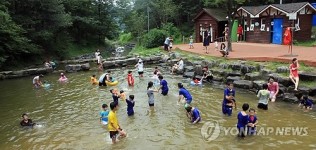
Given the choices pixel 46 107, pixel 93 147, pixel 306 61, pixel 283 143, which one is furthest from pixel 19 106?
pixel 306 61

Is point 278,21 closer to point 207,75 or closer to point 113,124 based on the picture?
point 207,75

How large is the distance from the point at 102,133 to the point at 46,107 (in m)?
6.33

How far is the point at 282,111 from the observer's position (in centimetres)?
1508

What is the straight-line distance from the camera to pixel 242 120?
37.0 ft

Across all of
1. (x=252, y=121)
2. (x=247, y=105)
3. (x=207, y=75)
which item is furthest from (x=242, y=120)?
(x=207, y=75)

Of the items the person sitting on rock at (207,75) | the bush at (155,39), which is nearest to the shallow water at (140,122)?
the person sitting on rock at (207,75)

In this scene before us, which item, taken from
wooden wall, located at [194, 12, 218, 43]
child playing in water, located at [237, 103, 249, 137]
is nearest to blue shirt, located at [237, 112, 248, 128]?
child playing in water, located at [237, 103, 249, 137]

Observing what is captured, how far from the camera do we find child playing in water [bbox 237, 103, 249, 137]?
36.4ft

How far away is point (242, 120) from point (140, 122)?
5124 mm

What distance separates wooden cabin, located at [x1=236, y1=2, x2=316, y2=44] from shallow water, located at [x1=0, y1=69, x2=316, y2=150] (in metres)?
14.1

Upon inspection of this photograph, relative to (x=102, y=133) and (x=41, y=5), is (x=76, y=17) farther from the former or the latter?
(x=102, y=133)

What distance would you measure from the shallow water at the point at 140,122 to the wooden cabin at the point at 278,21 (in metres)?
14.1

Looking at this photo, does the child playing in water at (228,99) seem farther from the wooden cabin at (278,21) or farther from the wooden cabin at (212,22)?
the wooden cabin at (212,22)

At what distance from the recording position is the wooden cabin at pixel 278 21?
98.0ft
